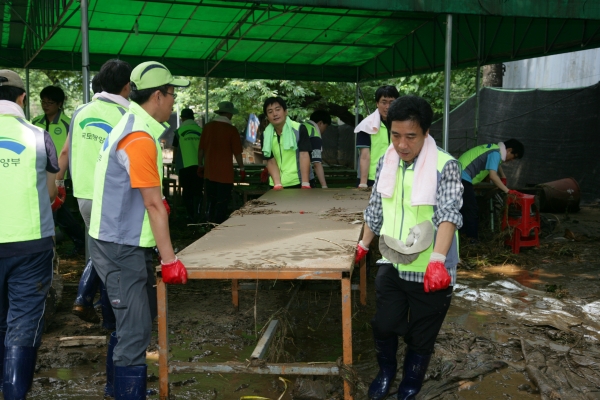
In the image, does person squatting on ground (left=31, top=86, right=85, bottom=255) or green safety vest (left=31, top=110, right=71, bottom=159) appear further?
green safety vest (left=31, top=110, right=71, bottom=159)

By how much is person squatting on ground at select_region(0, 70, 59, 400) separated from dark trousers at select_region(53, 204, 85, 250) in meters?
3.95

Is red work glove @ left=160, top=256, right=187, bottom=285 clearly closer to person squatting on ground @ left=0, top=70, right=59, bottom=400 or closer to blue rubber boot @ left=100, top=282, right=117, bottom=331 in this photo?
person squatting on ground @ left=0, top=70, right=59, bottom=400

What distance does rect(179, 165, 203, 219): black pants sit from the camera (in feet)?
32.9

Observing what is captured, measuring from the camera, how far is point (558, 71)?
1611 cm

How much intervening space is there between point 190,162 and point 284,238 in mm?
6214

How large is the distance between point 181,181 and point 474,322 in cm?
626

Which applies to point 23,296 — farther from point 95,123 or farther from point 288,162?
point 288,162

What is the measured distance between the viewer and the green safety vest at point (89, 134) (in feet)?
13.5

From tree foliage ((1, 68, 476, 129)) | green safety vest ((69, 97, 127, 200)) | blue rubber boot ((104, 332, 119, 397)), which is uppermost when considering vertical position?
tree foliage ((1, 68, 476, 129))

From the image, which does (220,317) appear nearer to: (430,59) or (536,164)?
(430,59)

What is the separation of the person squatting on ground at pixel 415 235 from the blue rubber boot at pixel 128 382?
1.30 metres

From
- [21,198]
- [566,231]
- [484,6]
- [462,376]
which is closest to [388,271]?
[462,376]

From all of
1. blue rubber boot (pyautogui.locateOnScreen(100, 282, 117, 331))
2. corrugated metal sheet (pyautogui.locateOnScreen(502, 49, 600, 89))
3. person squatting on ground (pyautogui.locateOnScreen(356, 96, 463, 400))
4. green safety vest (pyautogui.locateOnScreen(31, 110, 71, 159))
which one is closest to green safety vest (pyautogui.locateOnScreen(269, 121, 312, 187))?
green safety vest (pyautogui.locateOnScreen(31, 110, 71, 159))

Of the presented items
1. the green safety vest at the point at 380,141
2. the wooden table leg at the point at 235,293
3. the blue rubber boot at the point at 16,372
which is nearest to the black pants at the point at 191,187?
the green safety vest at the point at 380,141
